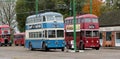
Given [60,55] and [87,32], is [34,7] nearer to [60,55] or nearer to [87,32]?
[87,32]

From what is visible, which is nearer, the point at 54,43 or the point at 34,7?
the point at 54,43

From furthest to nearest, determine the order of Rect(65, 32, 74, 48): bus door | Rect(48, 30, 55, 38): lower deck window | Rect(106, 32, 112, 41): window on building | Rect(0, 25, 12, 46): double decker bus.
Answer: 1. Rect(0, 25, 12, 46): double decker bus
2. Rect(106, 32, 112, 41): window on building
3. Rect(65, 32, 74, 48): bus door
4. Rect(48, 30, 55, 38): lower deck window

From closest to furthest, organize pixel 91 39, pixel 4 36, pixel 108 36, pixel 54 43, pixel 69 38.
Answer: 1. pixel 54 43
2. pixel 91 39
3. pixel 69 38
4. pixel 108 36
5. pixel 4 36

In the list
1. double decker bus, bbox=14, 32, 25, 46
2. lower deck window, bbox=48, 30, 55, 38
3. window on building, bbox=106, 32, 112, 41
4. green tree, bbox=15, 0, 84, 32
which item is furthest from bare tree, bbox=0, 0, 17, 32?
lower deck window, bbox=48, 30, 55, 38

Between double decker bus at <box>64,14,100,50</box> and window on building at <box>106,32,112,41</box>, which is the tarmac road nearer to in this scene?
double decker bus at <box>64,14,100,50</box>

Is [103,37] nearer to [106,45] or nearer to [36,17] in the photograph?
[106,45]

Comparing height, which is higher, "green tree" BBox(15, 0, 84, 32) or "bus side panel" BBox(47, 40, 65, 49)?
"green tree" BBox(15, 0, 84, 32)

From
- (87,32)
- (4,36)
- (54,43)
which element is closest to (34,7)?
(4,36)

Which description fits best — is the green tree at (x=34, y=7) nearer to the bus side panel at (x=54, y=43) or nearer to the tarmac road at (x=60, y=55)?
the bus side panel at (x=54, y=43)

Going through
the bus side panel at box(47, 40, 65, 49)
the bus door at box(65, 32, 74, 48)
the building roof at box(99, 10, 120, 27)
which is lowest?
the bus door at box(65, 32, 74, 48)

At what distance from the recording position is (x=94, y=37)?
153 ft

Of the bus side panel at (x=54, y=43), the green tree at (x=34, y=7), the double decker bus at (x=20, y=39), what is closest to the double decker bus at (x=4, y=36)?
the double decker bus at (x=20, y=39)

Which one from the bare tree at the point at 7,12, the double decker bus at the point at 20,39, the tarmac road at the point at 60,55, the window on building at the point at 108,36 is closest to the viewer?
the tarmac road at the point at 60,55

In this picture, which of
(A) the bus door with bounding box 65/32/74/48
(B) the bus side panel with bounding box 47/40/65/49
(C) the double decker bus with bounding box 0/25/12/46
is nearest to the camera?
(B) the bus side panel with bounding box 47/40/65/49
